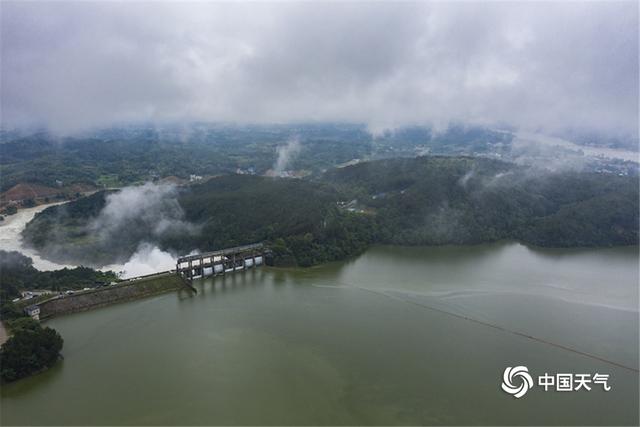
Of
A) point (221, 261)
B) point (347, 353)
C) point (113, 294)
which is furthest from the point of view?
point (221, 261)

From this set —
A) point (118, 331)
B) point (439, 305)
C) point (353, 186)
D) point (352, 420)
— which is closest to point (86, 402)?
point (118, 331)

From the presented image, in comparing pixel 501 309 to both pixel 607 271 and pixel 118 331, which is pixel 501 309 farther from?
pixel 118 331

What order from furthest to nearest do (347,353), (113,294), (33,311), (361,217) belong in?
(361,217) < (113,294) < (33,311) < (347,353)

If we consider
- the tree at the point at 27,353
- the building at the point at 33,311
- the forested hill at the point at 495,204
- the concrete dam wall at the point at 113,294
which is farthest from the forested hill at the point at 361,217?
the tree at the point at 27,353

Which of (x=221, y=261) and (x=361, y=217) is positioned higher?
(x=361, y=217)

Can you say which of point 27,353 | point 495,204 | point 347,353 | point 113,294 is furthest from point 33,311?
point 495,204

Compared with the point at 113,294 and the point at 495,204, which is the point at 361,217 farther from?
the point at 113,294

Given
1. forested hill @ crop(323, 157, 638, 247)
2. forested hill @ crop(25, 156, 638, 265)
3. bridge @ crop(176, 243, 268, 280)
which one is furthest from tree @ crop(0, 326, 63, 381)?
forested hill @ crop(323, 157, 638, 247)
